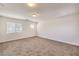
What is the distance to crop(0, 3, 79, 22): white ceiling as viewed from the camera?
2107 mm

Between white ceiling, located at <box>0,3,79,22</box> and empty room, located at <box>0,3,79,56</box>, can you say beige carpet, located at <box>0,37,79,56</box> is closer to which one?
Answer: empty room, located at <box>0,3,79,56</box>

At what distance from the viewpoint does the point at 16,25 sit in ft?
7.11

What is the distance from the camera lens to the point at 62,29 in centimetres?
218

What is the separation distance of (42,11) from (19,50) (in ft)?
2.64

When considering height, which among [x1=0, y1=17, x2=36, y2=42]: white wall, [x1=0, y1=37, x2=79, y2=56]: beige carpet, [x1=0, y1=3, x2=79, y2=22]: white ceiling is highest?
[x1=0, y1=3, x2=79, y2=22]: white ceiling

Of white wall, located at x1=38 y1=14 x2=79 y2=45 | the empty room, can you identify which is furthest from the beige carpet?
white wall, located at x1=38 y1=14 x2=79 y2=45

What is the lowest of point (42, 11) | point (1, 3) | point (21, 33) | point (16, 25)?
point (21, 33)

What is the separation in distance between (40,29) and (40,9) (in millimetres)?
364

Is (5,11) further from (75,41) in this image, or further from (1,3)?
(75,41)

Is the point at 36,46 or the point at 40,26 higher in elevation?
the point at 40,26

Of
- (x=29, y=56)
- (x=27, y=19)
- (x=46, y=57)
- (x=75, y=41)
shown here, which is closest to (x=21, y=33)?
(x=27, y=19)

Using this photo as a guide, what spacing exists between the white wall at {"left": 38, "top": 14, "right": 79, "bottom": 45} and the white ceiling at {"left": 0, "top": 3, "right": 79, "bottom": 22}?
105mm

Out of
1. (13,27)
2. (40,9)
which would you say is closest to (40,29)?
(40,9)

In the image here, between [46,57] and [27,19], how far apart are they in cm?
76
